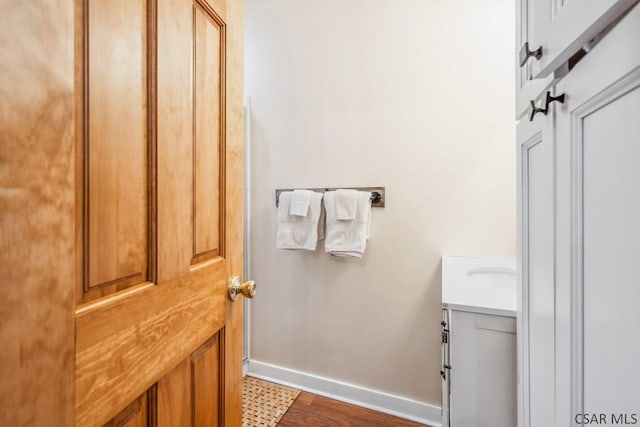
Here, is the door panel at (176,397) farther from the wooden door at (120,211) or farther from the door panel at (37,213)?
the door panel at (37,213)

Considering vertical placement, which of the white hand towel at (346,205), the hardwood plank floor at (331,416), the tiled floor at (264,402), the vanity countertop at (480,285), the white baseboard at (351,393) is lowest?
the hardwood plank floor at (331,416)

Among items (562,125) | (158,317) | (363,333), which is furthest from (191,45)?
(363,333)

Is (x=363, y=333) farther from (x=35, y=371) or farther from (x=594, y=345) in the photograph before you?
(x=35, y=371)

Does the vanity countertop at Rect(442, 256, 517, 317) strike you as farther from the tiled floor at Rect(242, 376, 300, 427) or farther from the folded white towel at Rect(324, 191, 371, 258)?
the tiled floor at Rect(242, 376, 300, 427)

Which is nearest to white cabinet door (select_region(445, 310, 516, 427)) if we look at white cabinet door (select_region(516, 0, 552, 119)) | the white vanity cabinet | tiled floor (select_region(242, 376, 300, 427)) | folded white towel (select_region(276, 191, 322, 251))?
the white vanity cabinet

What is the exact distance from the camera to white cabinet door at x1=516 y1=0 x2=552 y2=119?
67cm

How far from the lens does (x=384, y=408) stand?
5.38ft

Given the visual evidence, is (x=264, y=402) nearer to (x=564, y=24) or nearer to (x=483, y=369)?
(x=483, y=369)

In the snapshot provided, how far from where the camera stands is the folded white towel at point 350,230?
158 cm

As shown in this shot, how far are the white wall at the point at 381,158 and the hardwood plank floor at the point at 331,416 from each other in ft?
0.45

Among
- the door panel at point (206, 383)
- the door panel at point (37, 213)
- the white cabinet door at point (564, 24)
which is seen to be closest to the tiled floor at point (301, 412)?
the door panel at point (206, 383)

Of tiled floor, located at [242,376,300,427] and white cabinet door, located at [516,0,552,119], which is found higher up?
white cabinet door, located at [516,0,552,119]

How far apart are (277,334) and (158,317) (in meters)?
1.51

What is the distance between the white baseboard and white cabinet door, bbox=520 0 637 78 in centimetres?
168
